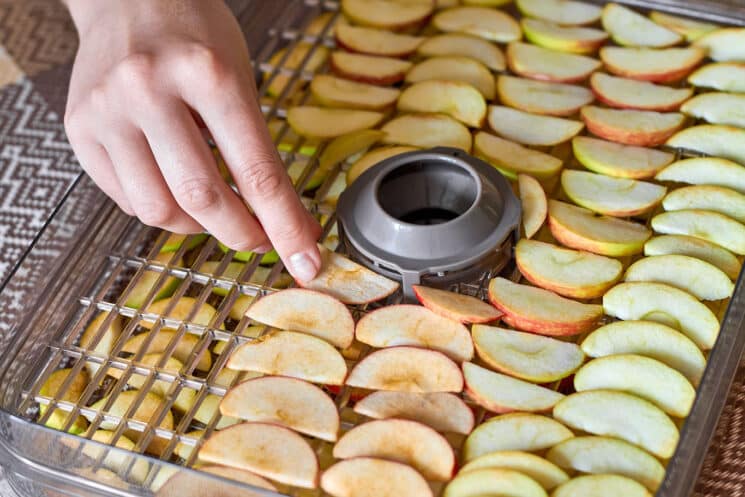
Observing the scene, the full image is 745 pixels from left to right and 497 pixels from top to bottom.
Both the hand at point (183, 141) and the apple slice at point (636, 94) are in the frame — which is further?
the apple slice at point (636, 94)

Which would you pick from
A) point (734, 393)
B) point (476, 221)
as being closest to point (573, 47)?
point (476, 221)

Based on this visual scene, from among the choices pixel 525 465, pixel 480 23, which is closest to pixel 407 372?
pixel 525 465

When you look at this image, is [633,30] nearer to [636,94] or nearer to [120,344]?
[636,94]

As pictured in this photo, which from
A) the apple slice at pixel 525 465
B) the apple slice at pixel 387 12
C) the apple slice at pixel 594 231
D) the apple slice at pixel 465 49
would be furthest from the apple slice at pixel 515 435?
the apple slice at pixel 387 12

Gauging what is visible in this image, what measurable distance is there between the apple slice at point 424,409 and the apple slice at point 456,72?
1.60 feet

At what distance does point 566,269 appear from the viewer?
108cm

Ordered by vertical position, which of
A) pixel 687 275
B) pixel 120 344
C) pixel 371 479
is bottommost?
pixel 120 344

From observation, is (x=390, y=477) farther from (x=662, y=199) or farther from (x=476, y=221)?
(x=662, y=199)

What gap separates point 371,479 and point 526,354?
0.21m

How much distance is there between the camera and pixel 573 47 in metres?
1.38

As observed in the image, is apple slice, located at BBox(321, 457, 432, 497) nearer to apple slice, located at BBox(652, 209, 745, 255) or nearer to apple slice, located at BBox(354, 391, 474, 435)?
apple slice, located at BBox(354, 391, 474, 435)

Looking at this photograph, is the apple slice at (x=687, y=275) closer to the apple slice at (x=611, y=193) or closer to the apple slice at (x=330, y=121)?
the apple slice at (x=611, y=193)

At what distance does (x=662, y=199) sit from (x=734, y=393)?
0.23m

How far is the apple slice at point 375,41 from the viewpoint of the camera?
140 centimetres
